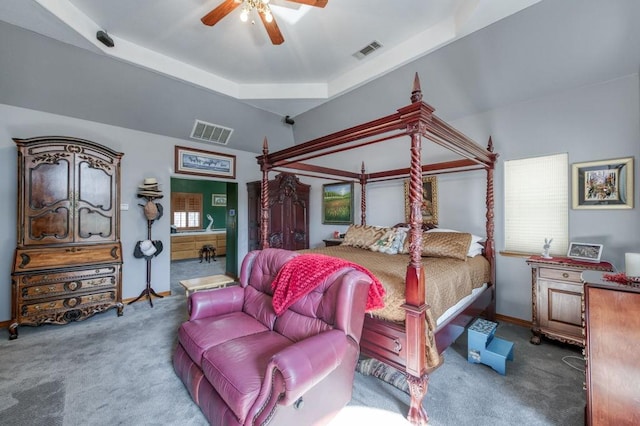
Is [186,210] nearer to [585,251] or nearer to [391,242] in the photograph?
[391,242]

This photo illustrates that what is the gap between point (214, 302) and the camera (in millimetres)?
2439

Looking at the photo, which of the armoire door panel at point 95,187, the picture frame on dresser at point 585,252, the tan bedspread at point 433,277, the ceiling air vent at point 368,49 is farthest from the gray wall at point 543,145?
the armoire door panel at point 95,187

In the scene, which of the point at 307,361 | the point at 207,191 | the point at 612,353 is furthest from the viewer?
the point at 207,191

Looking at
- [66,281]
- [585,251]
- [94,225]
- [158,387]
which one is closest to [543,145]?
[585,251]

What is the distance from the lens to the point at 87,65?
3.22 m

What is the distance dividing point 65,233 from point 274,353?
3.55 metres

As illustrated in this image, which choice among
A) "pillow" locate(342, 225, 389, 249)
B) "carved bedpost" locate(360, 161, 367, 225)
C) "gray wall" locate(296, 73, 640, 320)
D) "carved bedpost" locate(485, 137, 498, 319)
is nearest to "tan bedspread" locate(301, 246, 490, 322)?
"carved bedpost" locate(485, 137, 498, 319)

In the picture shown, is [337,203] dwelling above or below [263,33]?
below

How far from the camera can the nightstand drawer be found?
2.63 meters

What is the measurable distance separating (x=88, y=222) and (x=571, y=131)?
20.2 feet

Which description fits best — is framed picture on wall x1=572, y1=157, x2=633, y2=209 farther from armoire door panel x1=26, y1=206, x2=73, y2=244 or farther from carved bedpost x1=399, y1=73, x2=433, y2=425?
armoire door panel x1=26, y1=206, x2=73, y2=244

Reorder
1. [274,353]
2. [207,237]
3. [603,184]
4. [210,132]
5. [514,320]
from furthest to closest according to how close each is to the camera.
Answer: [207,237]
[210,132]
[514,320]
[603,184]
[274,353]

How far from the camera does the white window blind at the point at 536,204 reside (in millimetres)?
3107

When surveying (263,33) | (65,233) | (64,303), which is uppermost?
(263,33)
